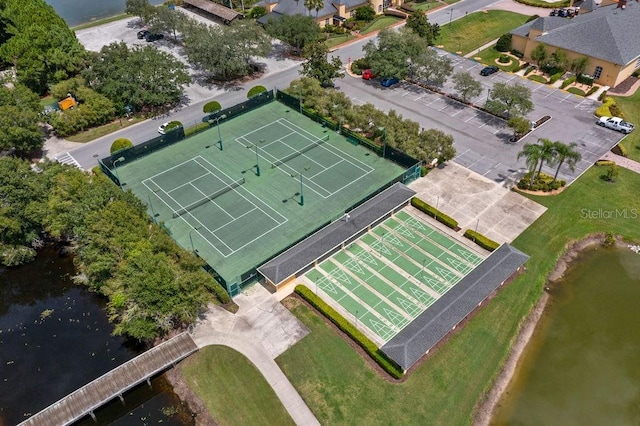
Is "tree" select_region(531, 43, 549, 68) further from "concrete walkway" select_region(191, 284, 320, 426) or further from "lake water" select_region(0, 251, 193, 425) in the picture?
"lake water" select_region(0, 251, 193, 425)

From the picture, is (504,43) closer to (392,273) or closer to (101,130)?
(392,273)

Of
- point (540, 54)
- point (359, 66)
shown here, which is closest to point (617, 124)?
point (540, 54)

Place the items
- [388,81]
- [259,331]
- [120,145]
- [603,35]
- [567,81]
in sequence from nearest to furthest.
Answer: [259,331], [120,145], [567,81], [603,35], [388,81]

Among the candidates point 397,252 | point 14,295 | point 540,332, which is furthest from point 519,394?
point 14,295

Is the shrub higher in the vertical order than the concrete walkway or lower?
higher

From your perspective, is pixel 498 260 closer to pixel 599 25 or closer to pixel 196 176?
pixel 196 176

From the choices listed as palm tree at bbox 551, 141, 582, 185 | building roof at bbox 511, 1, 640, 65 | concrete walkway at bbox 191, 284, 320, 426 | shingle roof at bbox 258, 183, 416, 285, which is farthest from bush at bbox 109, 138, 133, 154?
building roof at bbox 511, 1, 640, 65
